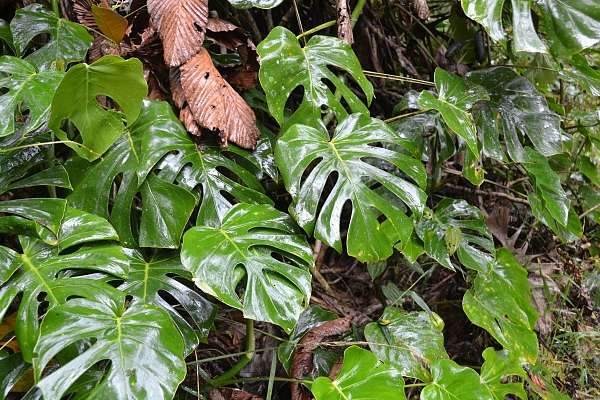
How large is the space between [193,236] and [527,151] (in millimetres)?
1036

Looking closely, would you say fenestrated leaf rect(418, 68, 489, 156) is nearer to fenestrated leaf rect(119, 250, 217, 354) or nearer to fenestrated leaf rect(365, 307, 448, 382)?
fenestrated leaf rect(365, 307, 448, 382)

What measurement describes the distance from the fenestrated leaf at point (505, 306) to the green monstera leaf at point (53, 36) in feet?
3.96

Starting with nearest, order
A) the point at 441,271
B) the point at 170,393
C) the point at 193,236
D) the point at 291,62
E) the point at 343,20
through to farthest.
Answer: the point at 170,393, the point at 193,236, the point at 291,62, the point at 343,20, the point at 441,271

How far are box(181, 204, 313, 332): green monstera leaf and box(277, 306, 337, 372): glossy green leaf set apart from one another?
0.26m

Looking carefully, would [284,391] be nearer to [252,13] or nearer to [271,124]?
[271,124]

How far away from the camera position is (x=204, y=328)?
3.44ft

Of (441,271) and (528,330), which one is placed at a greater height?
(528,330)

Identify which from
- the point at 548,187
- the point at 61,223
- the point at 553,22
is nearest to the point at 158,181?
the point at 61,223

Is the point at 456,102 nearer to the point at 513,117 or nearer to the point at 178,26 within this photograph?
the point at 513,117

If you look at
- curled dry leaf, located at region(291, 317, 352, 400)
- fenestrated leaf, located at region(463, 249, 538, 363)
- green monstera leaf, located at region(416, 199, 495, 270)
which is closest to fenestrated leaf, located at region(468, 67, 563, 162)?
green monstera leaf, located at region(416, 199, 495, 270)

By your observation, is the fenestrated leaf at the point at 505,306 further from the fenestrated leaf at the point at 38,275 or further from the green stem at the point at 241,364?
the fenestrated leaf at the point at 38,275

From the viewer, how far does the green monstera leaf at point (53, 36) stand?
1313 mm

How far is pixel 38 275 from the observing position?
0.90 metres

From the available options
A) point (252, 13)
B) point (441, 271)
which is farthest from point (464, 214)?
point (252, 13)
